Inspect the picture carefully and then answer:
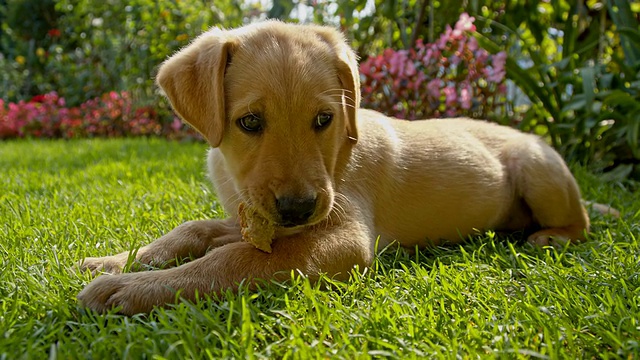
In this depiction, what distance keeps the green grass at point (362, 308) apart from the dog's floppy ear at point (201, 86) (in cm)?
83

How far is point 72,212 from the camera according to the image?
11.6 ft

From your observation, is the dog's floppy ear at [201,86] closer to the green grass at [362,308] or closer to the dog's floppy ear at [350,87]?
the dog's floppy ear at [350,87]

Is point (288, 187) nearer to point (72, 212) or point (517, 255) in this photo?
point (517, 255)

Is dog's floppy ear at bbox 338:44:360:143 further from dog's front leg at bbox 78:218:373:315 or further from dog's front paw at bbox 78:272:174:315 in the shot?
dog's front paw at bbox 78:272:174:315

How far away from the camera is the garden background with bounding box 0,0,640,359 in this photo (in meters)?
1.86

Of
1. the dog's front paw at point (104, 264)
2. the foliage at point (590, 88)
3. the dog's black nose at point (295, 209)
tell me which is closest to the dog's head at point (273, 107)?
the dog's black nose at point (295, 209)

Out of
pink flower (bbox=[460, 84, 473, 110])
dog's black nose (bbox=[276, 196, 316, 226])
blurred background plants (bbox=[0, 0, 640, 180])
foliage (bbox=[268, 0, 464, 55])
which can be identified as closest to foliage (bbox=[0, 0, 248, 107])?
blurred background plants (bbox=[0, 0, 640, 180])

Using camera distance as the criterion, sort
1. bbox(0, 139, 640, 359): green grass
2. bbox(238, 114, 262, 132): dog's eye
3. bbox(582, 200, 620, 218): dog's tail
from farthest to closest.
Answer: bbox(582, 200, 620, 218): dog's tail, bbox(238, 114, 262, 132): dog's eye, bbox(0, 139, 640, 359): green grass

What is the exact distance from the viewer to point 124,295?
210 centimetres

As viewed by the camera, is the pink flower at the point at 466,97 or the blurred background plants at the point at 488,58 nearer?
the blurred background plants at the point at 488,58

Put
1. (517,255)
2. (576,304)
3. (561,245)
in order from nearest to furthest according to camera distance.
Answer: (576,304)
(517,255)
(561,245)

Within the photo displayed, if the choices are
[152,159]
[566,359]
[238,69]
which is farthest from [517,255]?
[152,159]

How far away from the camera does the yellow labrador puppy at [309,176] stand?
2.27 metres

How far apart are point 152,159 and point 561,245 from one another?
4.59 meters
